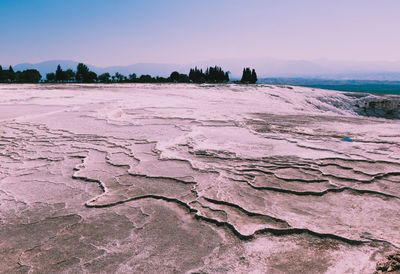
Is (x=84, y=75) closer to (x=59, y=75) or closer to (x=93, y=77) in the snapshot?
(x=93, y=77)

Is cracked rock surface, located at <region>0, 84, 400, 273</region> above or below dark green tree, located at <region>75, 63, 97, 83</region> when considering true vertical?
below

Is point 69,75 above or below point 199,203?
above

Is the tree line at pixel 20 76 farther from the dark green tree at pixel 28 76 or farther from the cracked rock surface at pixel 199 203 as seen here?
the cracked rock surface at pixel 199 203

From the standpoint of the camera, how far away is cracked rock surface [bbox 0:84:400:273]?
2209mm

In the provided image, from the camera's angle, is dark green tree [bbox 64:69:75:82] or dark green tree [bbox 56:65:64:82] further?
dark green tree [bbox 64:69:75:82]

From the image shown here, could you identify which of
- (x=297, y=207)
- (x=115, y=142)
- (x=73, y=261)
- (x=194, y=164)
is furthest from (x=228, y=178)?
(x=115, y=142)

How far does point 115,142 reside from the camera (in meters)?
5.79

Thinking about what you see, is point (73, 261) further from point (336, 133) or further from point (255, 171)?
point (336, 133)

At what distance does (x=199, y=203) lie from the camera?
3094 mm

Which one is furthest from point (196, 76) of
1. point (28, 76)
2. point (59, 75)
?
point (28, 76)

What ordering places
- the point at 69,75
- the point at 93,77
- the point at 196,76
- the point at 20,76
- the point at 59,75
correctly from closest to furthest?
the point at 59,75, the point at 93,77, the point at 20,76, the point at 69,75, the point at 196,76

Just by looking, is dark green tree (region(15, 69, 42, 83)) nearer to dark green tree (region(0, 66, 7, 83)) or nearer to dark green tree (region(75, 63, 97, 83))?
dark green tree (region(0, 66, 7, 83))

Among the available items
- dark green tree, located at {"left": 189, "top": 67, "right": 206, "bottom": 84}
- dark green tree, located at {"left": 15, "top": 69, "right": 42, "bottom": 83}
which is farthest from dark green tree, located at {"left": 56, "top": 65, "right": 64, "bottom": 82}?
dark green tree, located at {"left": 189, "top": 67, "right": 206, "bottom": 84}

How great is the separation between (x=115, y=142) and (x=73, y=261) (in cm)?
375
